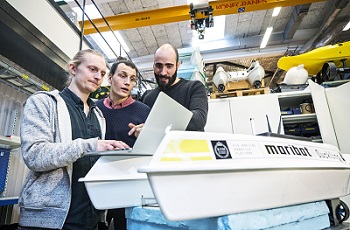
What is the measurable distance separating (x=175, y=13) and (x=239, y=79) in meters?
1.68

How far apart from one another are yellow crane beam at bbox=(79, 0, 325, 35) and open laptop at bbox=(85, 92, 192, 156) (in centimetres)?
354

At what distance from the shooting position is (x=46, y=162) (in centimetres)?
82

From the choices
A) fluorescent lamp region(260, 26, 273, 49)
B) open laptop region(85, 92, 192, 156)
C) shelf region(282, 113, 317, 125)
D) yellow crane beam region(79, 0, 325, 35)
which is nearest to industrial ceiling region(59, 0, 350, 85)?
yellow crane beam region(79, 0, 325, 35)

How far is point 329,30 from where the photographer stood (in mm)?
4539

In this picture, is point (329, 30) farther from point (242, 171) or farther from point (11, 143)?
point (11, 143)

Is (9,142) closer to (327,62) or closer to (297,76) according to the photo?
(297,76)

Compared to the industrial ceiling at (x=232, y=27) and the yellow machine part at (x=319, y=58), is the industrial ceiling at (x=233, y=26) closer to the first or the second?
the industrial ceiling at (x=232, y=27)

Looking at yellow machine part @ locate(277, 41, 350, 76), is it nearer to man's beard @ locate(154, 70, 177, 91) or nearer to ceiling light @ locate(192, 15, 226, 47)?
ceiling light @ locate(192, 15, 226, 47)

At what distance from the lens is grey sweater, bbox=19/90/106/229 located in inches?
32.5

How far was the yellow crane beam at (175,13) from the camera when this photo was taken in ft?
12.4

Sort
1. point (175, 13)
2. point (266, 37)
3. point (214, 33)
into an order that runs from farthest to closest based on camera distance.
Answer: point (214, 33), point (266, 37), point (175, 13)

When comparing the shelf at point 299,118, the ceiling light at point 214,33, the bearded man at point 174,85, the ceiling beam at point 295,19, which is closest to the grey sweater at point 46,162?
the bearded man at point 174,85

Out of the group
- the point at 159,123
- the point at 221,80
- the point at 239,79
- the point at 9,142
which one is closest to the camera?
the point at 159,123

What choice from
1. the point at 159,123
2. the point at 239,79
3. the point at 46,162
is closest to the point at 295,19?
the point at 239,79
